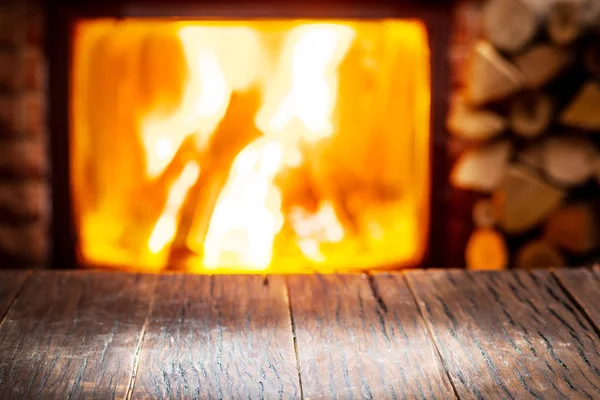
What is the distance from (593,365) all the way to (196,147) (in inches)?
58.7

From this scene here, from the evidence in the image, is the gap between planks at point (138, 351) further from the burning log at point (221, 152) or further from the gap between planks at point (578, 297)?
the burning log at point (221, 152)

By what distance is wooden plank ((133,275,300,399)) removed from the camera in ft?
2.39

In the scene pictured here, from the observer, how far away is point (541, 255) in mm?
1977

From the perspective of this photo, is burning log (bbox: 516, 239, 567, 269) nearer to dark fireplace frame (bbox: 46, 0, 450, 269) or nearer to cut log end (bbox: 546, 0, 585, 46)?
dark fireplace frame (bbox: 46, 0, 450, 269)

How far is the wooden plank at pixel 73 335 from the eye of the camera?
0.73 meters

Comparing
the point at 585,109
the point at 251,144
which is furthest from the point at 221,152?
the point at 585,109

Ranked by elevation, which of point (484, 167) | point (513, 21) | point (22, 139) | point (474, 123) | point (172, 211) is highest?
point (513, 21)

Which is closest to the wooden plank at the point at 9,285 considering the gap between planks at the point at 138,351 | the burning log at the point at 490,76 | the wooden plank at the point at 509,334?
the gap between planks at the point at 138,351

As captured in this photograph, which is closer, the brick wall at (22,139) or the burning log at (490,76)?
the burning log at (490,76)

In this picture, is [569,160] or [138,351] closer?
[138,351]

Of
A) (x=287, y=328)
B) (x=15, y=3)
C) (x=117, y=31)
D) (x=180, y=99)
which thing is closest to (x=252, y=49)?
(x=180, y=99)

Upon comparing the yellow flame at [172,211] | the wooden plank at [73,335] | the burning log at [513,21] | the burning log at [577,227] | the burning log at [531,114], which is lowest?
the yellow flame at [172,211]

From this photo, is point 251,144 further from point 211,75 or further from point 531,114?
point 531,114

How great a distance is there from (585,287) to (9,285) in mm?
711
